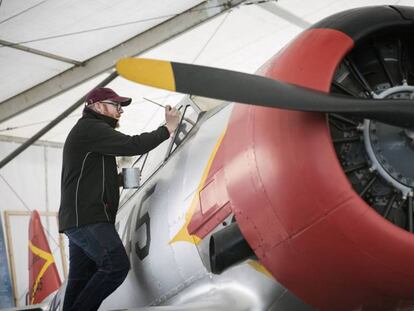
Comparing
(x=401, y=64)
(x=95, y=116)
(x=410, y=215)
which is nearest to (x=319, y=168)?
(x=410, y=215)

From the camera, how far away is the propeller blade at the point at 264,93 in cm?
199

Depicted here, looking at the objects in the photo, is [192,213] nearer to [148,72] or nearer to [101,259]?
[101,259]

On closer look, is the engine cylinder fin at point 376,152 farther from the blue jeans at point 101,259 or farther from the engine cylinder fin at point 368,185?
the blue jeans at point 101,259

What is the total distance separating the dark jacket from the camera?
128 inches

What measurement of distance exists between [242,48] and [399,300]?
29.4 feet

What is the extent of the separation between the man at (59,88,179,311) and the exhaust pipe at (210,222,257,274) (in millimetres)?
1009

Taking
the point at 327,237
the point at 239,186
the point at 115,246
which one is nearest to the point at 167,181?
the point at 115,246

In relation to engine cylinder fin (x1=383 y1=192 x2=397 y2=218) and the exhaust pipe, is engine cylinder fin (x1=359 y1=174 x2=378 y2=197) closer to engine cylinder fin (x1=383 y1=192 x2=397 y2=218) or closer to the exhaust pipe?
engine cylinder fin (x1=383 y1=192 x2=397 y2=218)

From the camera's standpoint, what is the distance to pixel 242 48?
10.8 metres

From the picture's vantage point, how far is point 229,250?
93.6 inches

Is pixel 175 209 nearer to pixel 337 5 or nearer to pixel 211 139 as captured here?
pixel 211 139

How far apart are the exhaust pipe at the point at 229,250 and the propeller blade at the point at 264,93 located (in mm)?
663

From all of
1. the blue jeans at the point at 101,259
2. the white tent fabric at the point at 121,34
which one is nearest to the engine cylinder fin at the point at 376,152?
the blue jeans at the point at 101,259

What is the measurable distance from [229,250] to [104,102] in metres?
1.66
